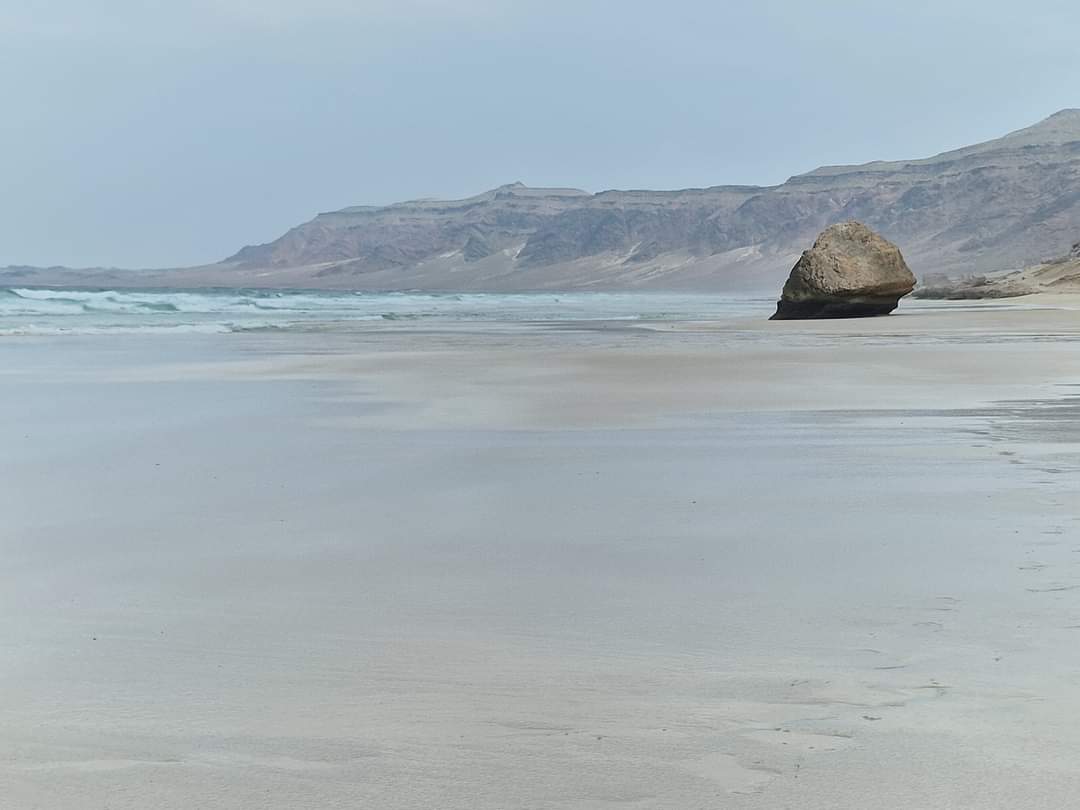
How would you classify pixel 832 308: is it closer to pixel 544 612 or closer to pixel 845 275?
pixel 845 275

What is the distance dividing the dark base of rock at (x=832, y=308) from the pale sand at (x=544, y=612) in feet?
67.9

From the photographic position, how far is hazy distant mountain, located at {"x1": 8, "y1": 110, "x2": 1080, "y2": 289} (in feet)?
416

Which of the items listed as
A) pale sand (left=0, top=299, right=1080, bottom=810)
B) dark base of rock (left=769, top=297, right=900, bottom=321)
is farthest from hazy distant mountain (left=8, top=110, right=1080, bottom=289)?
pale sand (left=0, top=299, right=1080, bottom=810)

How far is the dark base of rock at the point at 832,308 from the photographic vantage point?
28.7m

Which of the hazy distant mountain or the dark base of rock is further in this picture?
the hazy distant mountain

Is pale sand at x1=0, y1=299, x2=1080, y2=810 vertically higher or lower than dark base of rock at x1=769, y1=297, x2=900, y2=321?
lower

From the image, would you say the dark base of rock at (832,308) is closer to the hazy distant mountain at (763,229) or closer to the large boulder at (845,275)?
the large boulder at (845,275)

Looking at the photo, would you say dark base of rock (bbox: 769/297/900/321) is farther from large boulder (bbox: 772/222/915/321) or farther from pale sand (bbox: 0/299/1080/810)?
pale sand (bbox: 0/299/1080/810)

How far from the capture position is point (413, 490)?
5730 mm

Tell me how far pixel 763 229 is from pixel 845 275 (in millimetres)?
133382

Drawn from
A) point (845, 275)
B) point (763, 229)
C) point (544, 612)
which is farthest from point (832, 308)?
point (763, 229)

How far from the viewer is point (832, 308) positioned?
94.2 feet

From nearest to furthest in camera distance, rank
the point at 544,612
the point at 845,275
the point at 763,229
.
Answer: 1. the point at 544,612
2. the point at 845,275
3. the point at 763,229

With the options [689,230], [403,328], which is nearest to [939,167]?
[689,230]
